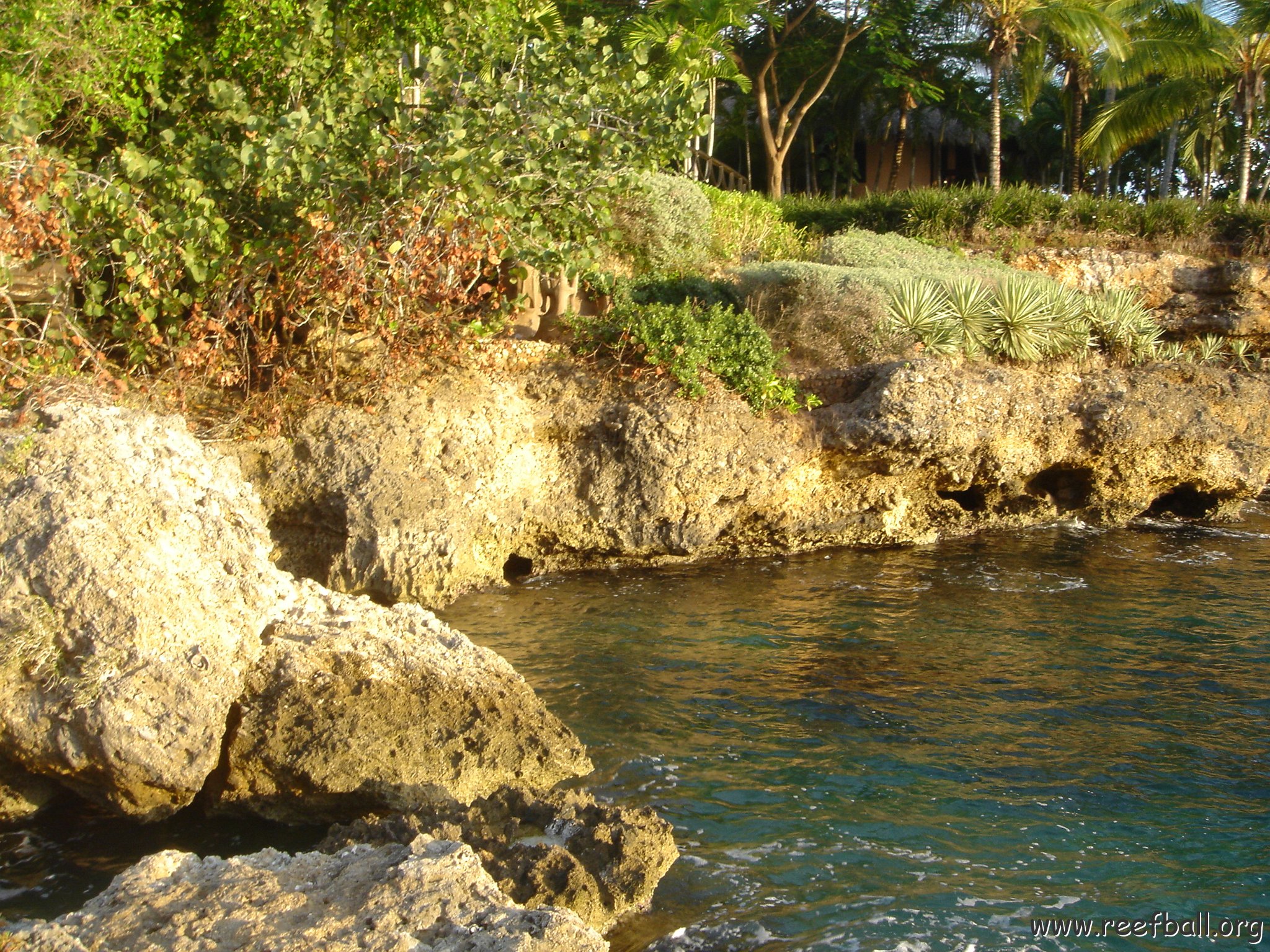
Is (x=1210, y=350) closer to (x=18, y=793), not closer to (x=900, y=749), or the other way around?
(x=900, y=749)

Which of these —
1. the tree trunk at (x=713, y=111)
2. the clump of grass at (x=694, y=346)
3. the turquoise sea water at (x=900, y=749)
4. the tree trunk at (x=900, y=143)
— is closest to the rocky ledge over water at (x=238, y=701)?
the turquoise sea water at (x=900, y=749)

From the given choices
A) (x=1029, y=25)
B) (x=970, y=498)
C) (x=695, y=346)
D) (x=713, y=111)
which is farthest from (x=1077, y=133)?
(x=695, y=346)

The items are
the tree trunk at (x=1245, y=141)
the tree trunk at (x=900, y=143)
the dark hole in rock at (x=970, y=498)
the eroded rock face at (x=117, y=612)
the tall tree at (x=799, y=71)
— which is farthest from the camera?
the tree trunk at (x=900, y=143)

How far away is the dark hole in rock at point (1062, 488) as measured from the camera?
1408 centimetres

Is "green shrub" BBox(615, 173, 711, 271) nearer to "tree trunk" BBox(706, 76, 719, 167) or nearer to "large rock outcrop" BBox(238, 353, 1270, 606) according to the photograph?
"tree trunk" BBox(706, 76, 719, 167)

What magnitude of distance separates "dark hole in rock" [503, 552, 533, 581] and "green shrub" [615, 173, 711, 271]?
16.3 feet

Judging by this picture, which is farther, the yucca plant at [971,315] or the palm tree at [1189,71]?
the palm tree at [1189,71]

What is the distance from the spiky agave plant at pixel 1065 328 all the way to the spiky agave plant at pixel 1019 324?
0.31 feet

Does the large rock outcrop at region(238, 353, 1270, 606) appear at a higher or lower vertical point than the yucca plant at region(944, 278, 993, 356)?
lower

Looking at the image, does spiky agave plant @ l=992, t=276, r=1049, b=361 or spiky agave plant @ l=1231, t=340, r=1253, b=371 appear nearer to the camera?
spiky agave plant @ l=992, t=276, r=1049, b=361

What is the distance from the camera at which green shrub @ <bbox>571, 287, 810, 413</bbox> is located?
1195 centimetres

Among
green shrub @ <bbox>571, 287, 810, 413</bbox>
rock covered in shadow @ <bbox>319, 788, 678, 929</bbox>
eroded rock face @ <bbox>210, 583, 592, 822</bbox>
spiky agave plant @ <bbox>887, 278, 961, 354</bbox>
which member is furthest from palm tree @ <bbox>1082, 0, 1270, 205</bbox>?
rock covered in shadow @ <bbox>319, 788, 678, 929</bbox>

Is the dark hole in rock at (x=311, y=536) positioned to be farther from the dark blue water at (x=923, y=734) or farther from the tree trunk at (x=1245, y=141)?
the tree trunk at (x=1245, y=141)

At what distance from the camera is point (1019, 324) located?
13688 mm
